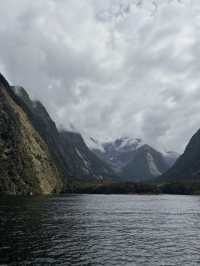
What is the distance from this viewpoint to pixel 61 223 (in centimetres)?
8419

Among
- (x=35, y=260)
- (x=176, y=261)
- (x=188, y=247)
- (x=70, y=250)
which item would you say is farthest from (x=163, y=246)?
(x=35, y=260)

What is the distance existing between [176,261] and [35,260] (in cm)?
1815

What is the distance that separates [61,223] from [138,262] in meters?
40.1

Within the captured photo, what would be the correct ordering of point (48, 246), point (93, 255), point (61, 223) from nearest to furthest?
point (93, 255)
point (48, 246)
point (61, 223)

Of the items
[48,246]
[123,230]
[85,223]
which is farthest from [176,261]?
[85,223]

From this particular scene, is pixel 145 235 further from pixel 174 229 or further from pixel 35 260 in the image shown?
pixel 35 260

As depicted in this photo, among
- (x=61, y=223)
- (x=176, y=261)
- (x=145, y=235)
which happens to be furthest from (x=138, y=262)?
(x=61, y=223)

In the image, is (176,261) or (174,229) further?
(174,229)

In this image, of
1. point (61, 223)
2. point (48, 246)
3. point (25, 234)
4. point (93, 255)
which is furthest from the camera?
point (61, 223)

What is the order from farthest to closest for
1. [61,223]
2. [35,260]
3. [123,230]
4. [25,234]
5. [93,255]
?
1. [61,223]
2. [123,230]
3. [25,234]
4. [93,255]
5. [35,260]

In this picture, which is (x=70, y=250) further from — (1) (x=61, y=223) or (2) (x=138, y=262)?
(1) (x=61, y=223)

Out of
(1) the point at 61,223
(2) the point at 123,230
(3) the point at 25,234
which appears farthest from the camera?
(1) the point at 61,223

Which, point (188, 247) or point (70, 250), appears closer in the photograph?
point (70, 250)

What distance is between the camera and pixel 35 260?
46.1m
